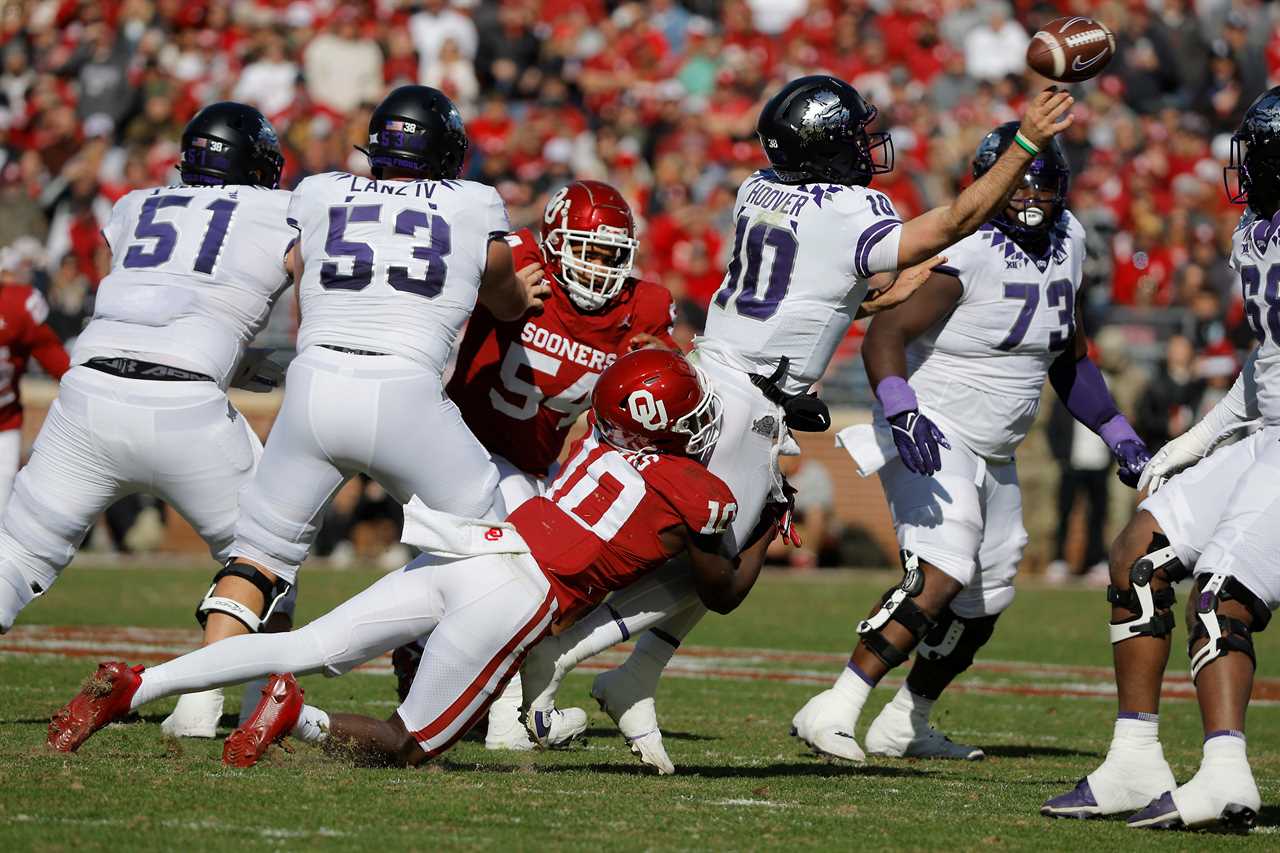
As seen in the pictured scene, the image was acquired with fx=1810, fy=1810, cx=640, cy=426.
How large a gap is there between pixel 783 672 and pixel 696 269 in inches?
280

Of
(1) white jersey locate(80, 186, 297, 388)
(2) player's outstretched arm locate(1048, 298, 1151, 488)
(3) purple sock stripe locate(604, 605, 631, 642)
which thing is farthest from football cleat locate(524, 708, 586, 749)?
(2) player's outstretched arm locate(1048, 298, 1151, 488)

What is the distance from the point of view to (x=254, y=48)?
62.0 feet

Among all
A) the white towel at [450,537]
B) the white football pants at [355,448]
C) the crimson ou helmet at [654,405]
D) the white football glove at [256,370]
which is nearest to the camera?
the white towel at [450,537]

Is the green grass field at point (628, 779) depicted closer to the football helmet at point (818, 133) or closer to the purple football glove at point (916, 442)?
the purple football glove at point (916, 442)

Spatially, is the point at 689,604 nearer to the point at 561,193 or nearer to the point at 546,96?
the point at 561,193

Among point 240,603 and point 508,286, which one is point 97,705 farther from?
point 508,286

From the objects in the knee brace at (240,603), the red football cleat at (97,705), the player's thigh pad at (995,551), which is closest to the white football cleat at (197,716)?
the knee brace at (240,603)

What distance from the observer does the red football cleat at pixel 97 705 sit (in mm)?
5039

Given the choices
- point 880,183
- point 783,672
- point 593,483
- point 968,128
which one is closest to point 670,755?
point 593,483

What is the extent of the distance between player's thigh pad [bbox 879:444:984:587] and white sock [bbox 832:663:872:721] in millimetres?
491

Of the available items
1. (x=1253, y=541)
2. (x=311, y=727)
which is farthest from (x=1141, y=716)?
(x=311, y=727)

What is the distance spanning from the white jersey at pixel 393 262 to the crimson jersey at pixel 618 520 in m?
0.73

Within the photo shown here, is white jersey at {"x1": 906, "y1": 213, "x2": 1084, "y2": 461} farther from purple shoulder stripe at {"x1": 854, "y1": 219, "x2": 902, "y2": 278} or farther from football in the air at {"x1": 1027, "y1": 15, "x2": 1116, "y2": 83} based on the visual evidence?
football in the air at {"x1": 1027, "y1": 15, "x2": 1116, "y2": 83}

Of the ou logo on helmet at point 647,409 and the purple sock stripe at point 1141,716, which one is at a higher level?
the ou logo on helmet at point 647,409
